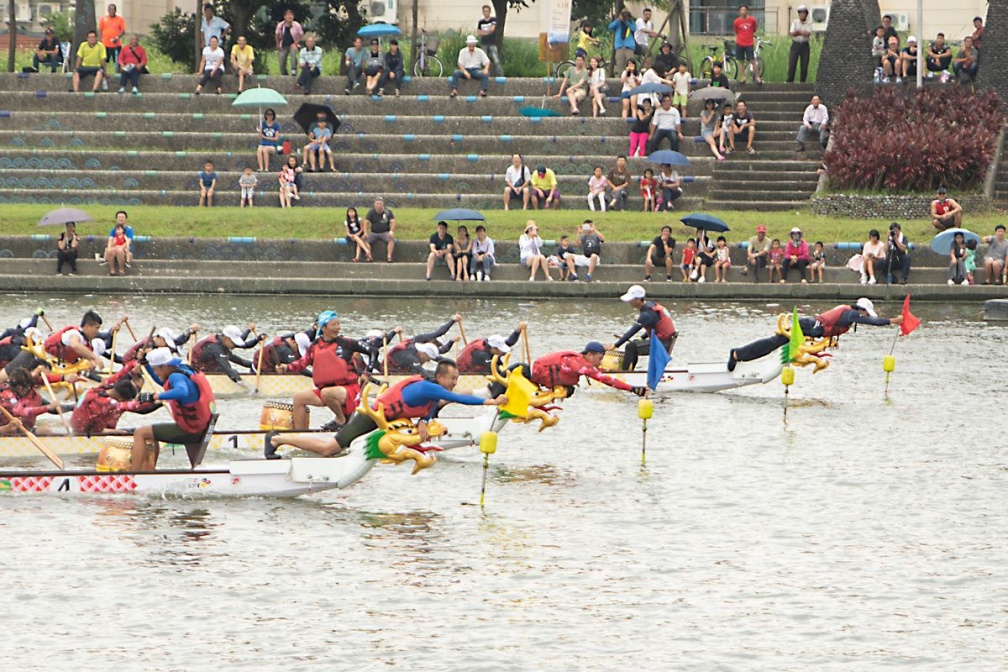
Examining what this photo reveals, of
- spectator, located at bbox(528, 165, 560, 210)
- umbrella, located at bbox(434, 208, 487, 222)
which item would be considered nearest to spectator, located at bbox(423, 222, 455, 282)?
umbrella, located at bbox(434, 208, 487, 222)

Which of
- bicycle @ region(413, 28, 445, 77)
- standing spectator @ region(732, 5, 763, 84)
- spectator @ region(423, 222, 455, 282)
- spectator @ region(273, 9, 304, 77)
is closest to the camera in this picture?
spectator @ region(423, 222, 455, 282)

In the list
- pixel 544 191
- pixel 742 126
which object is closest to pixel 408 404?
pixel 544 191

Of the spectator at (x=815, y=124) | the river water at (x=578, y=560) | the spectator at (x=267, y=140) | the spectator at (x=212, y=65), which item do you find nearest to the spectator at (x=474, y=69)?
the spectator at (x=267, y=140)

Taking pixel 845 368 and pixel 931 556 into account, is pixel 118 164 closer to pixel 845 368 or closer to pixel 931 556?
pixel 845 368

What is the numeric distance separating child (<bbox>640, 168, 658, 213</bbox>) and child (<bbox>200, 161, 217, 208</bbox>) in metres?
10.0

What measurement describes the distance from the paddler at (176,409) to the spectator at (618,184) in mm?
22312

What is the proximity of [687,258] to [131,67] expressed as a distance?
677 inches

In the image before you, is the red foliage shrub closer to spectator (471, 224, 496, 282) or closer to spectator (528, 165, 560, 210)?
spectator (528, 165, 560, 210)

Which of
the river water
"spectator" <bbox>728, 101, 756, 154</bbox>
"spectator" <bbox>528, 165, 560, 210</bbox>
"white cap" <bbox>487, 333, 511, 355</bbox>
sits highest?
"spectator" <bbox>728, 101, 756, 154</bbox>

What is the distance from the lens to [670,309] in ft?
111

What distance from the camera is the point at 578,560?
16.3 m

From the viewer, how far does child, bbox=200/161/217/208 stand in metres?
40.4

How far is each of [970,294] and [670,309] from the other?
6.21 metres

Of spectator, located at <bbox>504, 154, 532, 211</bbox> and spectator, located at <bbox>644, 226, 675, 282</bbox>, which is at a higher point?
spectator, located at <bbox>504, 154, 532, 211</bbox>
